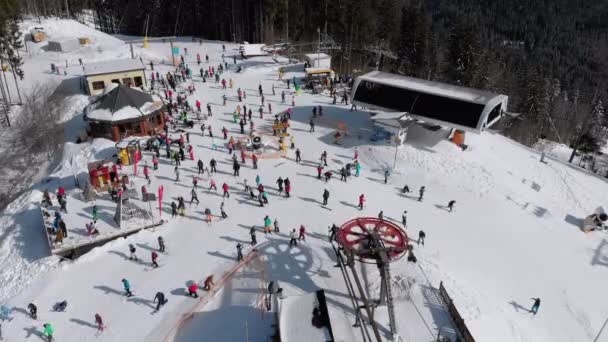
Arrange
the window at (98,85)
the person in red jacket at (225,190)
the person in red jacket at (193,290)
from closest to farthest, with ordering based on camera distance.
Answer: the person in red jacket at (193,290) → the person in red jacket at (225,190) → the window at (98,85)

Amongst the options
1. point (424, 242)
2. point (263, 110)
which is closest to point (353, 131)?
point (263, 110)

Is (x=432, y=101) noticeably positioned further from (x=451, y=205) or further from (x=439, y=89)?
(x=451, y=205)

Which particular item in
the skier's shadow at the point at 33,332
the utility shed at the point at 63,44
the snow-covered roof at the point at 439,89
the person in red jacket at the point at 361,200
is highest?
the snow-covered roof at the point at 439,89

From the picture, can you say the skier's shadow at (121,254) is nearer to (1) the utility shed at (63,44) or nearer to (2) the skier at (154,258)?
(2) the skier at (154,258)

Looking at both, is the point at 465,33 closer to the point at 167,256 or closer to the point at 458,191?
the point at 458,191

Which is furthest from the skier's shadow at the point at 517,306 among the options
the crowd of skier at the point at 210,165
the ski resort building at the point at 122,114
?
the ski resort building at the point at 122,114

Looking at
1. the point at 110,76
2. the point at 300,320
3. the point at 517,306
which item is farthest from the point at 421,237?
the point at 110,76
